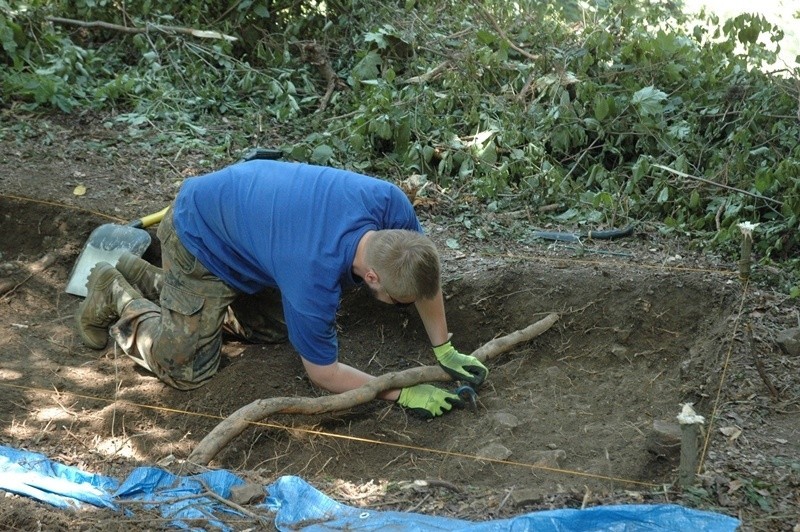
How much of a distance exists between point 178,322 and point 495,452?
158 centimetres

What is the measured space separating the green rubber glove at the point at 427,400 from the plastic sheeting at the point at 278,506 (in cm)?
101

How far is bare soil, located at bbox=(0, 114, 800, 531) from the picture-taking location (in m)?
3.05

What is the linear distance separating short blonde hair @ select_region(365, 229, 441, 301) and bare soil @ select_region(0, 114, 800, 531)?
0.64 meters

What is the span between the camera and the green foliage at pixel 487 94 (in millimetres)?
5395

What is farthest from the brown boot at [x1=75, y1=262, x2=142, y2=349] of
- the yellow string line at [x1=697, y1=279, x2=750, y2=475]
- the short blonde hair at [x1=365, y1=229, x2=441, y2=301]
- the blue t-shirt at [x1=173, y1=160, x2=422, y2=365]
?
the yellow string line at [x1=697, y1=279, x2=750, y2=475]

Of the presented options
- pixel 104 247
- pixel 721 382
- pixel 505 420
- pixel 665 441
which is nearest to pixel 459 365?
pixel 505 420

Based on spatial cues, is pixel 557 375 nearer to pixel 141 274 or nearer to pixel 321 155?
pixel 141 274

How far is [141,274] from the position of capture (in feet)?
15.1

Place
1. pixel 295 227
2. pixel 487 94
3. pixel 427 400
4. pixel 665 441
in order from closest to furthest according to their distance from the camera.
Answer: pixel 665 441 → pixel 295 227 → pixel 427 400 → pixel 487 94

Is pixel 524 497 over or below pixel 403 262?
below

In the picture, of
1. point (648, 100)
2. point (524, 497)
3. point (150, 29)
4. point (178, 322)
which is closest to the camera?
point (524, 497)

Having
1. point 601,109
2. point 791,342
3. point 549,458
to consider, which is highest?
point 601,109

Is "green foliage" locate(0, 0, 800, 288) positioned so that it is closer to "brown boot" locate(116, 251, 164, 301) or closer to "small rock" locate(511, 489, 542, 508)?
"brown boot" locate(116, 251, 164, 301)

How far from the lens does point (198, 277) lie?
402 centimetres
